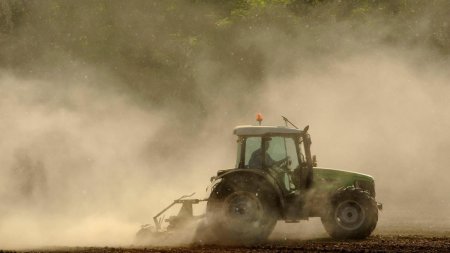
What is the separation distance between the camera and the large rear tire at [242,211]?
17.3 meters

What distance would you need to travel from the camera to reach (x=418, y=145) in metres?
33.9

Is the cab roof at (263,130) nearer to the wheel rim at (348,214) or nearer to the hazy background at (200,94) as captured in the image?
the wheel rim at (348,214)

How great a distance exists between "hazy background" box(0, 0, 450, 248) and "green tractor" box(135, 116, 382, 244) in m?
7.67

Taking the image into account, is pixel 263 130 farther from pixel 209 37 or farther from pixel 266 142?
pixel 209 37

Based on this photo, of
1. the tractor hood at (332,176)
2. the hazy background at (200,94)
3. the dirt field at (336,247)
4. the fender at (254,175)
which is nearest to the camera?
the dirt field at (336,247)

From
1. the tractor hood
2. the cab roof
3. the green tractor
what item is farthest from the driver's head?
the tractor hood

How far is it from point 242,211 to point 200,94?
745 inches

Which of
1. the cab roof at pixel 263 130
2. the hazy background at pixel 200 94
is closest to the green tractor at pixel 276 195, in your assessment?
the cab roof at pixel 263 130

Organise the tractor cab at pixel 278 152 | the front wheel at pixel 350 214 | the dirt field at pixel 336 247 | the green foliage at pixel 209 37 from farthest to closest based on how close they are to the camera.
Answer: the green foliage at pixel 209 37 < the tractor cab at pixel 278 152 < the front wheel at pixel 350 214 < the dirt field at pixel 336 247

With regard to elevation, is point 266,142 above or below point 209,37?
below

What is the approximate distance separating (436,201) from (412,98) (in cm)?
413

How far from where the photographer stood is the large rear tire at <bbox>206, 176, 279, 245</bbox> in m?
17.3

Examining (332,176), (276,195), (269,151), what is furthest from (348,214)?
(269,151)

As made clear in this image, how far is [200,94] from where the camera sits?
118 ft
